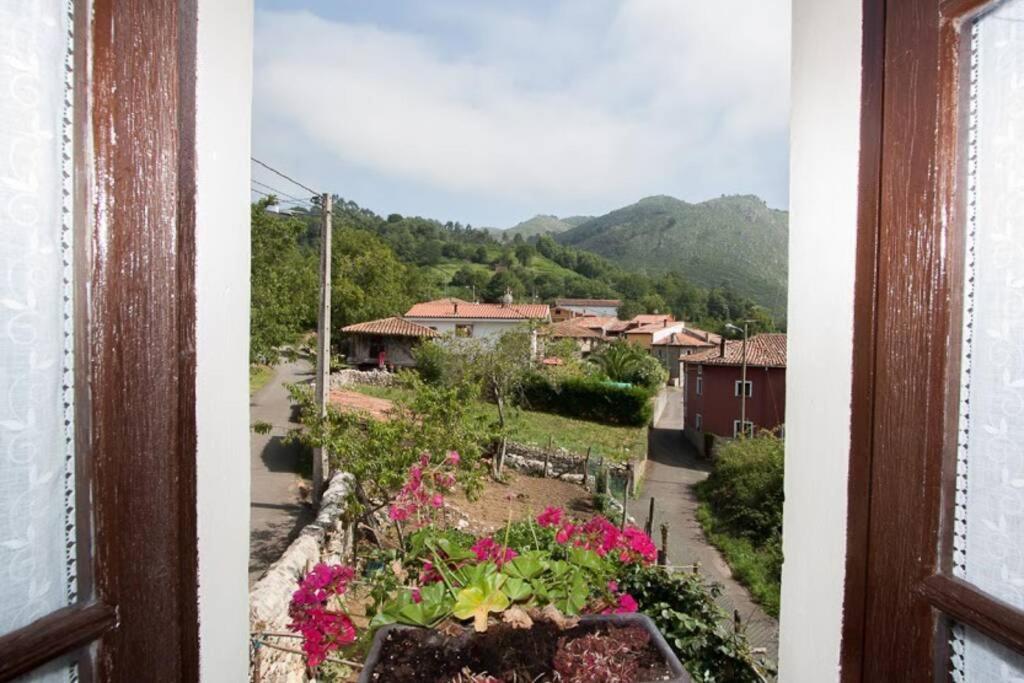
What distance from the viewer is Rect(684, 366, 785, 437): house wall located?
9508mm

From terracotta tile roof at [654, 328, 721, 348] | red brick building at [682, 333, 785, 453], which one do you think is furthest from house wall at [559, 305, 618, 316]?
red brick building at [682, 333, 785, 453]

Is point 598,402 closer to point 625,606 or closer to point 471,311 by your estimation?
point 471,311

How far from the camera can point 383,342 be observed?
13023 mm

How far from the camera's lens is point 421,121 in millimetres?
11953

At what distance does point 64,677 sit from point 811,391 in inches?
23.4

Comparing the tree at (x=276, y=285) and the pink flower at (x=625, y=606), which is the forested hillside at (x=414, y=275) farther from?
the pink flower at (x=625, y=606)

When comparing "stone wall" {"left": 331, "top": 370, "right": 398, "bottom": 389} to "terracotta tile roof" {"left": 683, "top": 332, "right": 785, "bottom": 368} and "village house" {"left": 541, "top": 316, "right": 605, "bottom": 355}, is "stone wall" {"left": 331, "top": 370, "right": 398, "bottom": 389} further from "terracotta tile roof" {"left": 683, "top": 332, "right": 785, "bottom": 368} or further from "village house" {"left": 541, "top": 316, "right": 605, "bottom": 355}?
"terracotta tile roof" {"left": 683, "top": 332, "right": 785, "bottom": 368}

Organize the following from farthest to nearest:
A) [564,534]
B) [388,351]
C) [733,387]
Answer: [388,351], [733,387], [564,534]

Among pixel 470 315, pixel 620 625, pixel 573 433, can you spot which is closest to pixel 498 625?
pixel 620 625

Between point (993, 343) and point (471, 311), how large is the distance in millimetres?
13604

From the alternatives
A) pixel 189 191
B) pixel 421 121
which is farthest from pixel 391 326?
pixel 189 191

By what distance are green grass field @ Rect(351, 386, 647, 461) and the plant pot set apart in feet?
27.6

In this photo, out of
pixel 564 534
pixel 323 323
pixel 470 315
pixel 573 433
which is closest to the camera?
pixel 564 534

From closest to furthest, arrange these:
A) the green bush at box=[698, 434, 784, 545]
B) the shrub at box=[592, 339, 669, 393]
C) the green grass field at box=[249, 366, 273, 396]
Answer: the green grass field at box=[249, 366, 273, 396] < the green bush at box=[698, 434, 784, 545] < the shrub at box=[592, 339, 669, 393]
